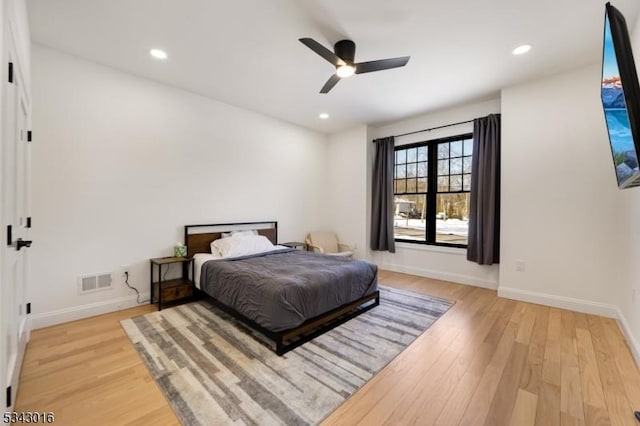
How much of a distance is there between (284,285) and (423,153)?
149 inches

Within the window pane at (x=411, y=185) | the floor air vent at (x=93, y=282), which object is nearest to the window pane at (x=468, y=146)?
the window pane at (x=411, y=185)

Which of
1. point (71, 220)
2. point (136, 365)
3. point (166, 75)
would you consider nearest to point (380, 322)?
point (136, 365)

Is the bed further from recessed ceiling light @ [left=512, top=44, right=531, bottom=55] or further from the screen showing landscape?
recessed ceiling light @ [left=512, top=44, right=531, bottom=55]

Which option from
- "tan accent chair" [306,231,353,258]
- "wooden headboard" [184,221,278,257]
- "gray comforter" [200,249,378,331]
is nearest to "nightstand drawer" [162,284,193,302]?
"gray comforter" [200,249,378,331]

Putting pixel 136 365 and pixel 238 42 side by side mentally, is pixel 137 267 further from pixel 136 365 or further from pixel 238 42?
pixel 238 42

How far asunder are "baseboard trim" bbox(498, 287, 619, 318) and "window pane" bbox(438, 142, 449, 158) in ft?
7.53

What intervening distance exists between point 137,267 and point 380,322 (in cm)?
303

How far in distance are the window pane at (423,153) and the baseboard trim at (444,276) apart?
2028 millimetres

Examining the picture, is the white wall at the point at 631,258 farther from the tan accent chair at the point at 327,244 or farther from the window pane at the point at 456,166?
the tan accent chair at the point at 327,244

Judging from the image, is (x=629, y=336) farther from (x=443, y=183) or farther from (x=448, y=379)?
(x=443, y=183)

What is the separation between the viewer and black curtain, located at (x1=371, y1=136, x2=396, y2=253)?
509 centimetres

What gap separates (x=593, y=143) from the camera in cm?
308

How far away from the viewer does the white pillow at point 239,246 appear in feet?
12.2

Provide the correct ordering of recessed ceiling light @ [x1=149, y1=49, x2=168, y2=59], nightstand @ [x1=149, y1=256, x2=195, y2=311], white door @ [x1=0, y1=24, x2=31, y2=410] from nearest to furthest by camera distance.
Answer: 1. white door @ [x1=0, y1=24, x2=31, y2=410]
2. recessed ceiling light @ [x1=149, y1=49, x2=168, y2=59]
3. nightstand @ [x1=149, y1=256, x2=195, y2=311]
